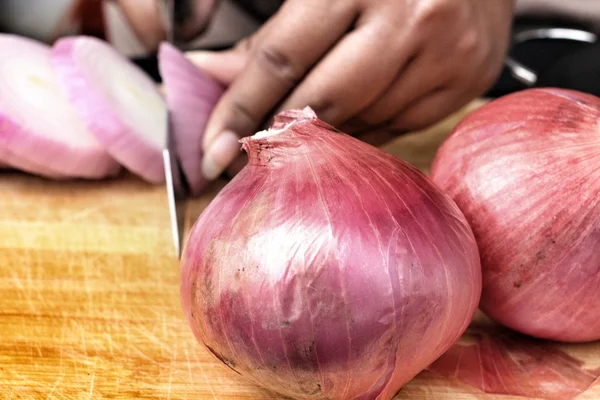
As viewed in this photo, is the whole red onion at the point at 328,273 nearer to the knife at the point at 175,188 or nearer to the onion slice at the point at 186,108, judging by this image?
the knife at the point at 175,188

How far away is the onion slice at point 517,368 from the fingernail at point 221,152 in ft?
1.92

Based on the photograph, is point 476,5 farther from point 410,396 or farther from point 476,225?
point 410,396

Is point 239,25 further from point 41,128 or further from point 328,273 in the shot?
point 328,273

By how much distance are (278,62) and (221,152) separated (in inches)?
8.3

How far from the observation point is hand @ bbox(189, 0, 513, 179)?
1.19m

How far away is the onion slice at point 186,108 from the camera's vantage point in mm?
1253

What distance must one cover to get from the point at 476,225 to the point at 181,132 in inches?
26.5

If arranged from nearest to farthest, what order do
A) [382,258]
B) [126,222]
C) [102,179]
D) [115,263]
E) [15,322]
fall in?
[382,258]
[15,322]
[115,263]
[126,222]
[102,179]

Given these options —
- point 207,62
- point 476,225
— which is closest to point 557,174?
point 476,225

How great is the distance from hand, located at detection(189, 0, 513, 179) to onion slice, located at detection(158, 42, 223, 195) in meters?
0.04

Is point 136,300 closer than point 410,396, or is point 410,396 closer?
point 410,396

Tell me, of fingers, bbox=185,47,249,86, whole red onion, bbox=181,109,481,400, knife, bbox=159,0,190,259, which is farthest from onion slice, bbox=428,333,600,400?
fingers, bbox=185,47,249,86

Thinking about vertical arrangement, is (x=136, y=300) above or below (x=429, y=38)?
below

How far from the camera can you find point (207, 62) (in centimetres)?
140
